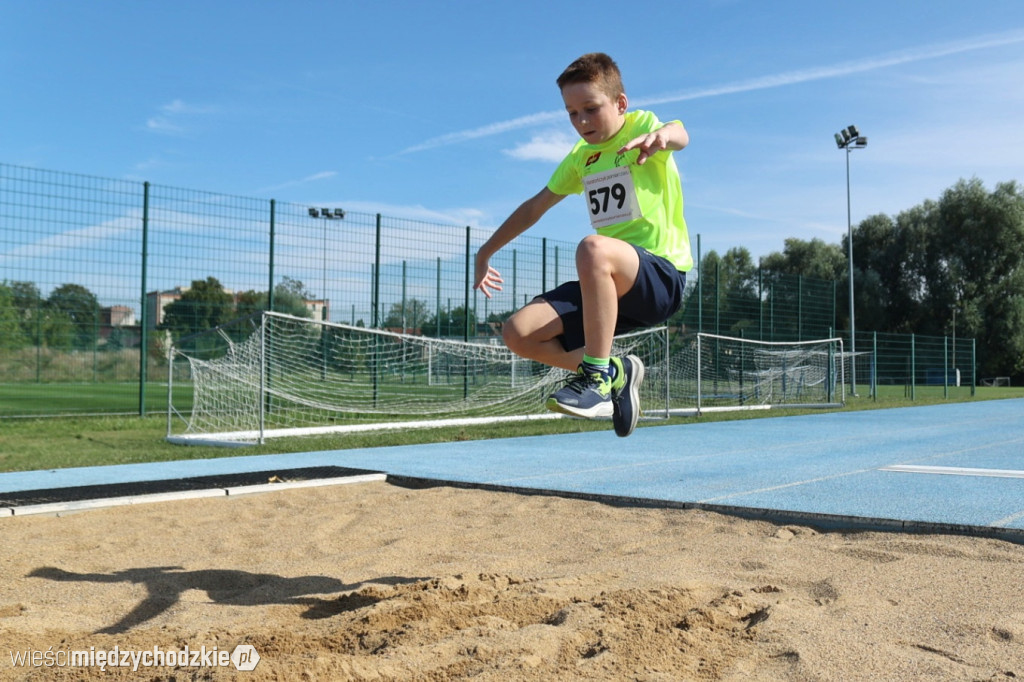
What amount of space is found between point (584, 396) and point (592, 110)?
1.12 meters

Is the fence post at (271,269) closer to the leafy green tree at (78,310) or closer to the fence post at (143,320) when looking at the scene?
the fence post at (143,320)

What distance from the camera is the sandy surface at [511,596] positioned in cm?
287

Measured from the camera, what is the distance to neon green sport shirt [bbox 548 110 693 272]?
3.49 m

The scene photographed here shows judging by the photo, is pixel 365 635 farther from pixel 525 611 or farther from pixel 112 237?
pixel 112 237

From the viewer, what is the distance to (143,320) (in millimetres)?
12781

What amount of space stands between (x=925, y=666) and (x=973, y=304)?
151ft

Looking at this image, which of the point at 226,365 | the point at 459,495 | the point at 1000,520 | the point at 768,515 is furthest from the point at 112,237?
the point at 1000,520

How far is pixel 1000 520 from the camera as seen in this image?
5285 mm

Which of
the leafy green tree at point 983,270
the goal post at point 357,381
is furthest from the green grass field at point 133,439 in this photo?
the leafy green tree at point 983,270

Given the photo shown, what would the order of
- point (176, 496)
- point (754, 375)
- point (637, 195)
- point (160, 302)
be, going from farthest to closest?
point (754, 375) < point (160, 302) < point (176, 496) < point (637, 195)

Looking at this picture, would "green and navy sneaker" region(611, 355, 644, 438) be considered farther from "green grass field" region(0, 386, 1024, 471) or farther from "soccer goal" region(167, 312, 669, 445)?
"soccer goal" region(167, 312, 669, 445)

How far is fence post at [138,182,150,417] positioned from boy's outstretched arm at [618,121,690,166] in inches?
433

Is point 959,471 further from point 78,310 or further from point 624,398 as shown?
point 78,310

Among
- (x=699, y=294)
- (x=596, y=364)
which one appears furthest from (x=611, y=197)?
(x=699, y=294)
